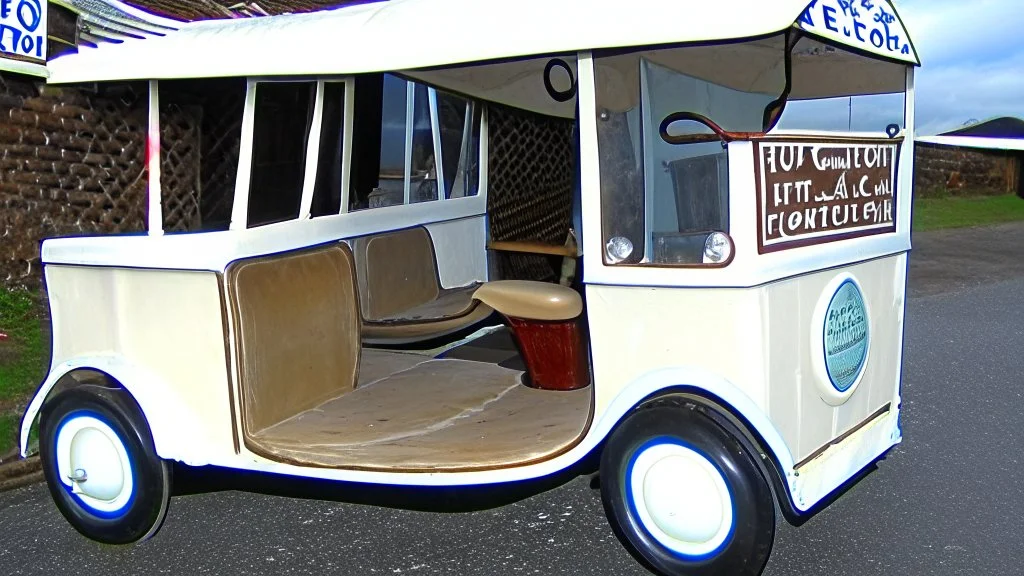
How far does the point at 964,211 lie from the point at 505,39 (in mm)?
16456

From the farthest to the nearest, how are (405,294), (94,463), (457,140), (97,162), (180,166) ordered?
(180,166), (97,162), (457,140), (405,294), (94,463)

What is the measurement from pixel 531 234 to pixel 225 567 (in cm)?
461

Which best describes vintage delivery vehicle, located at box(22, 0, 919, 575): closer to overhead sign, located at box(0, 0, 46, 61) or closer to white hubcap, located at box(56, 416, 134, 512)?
white hubcap, located at box(56, 416, 134, 512)

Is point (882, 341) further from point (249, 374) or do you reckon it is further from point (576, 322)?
point (249, 374)

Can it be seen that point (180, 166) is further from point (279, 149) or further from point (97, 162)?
point (279, 149)

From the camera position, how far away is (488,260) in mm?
6730

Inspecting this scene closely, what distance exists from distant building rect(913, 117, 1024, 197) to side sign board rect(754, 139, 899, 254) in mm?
14998

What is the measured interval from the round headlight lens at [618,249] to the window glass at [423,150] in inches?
115

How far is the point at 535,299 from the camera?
415 cm

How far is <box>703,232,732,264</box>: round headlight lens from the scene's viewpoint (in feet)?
10.2

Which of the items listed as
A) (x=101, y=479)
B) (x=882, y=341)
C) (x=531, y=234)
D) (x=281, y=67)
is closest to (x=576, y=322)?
(x=882, y=341)

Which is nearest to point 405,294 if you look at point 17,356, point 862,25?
point 17,356

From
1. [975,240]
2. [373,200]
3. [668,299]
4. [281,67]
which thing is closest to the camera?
[668,299]

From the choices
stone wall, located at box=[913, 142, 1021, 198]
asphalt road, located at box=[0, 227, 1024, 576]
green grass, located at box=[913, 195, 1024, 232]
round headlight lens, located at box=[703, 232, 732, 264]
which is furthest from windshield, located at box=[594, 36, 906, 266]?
Answer: stone wall, located at box=[913, 142, 1021, 198]
